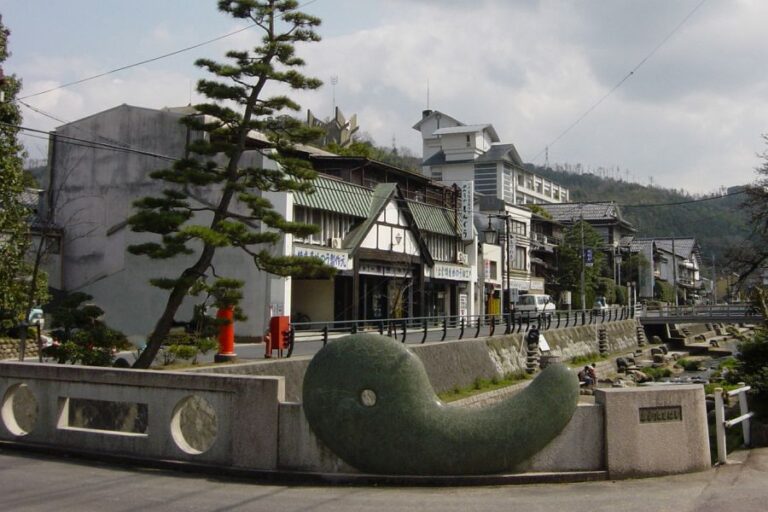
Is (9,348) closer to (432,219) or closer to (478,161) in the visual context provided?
(432,219)

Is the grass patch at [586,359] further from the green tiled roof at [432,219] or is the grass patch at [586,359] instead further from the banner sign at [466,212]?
the green tiled roof at [432,219]

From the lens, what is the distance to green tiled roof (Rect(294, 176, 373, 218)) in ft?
120

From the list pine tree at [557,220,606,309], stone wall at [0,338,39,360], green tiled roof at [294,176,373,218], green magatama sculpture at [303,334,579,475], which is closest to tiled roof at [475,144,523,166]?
pine tree at [557,220,606,309]

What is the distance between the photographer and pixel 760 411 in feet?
43.8

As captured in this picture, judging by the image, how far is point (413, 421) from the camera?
371 inches

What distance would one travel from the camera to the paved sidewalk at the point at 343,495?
828cm

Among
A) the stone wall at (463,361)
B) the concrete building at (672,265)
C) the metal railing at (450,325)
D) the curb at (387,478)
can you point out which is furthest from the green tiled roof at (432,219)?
the concrete building at (672,265)

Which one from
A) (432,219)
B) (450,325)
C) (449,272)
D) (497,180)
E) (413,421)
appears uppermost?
(497,180)

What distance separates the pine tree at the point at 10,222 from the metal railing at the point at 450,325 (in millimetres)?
9893

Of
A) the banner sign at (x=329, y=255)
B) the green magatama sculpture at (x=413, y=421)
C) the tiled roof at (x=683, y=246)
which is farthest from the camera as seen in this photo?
the tiled roof at (x=683, y=246)

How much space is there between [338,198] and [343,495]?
100 ft

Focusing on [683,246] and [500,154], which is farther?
[683,246]

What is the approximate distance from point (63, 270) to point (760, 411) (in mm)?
35154

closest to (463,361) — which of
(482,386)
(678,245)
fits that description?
(482,386)
